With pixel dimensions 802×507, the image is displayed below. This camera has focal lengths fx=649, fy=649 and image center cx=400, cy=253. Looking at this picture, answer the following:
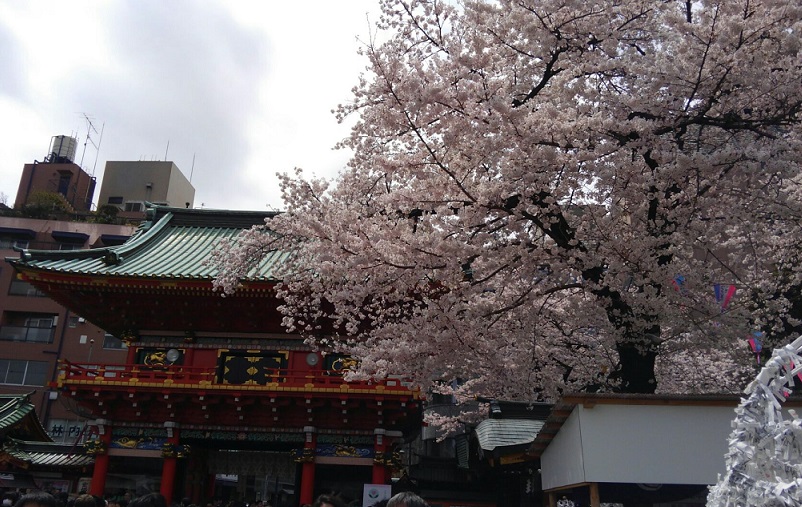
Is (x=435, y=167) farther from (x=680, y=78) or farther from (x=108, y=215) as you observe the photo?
(x=108, y=215)

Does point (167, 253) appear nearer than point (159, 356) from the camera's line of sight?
No

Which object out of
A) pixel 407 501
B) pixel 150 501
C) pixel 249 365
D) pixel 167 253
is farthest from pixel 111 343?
pixel 407 501

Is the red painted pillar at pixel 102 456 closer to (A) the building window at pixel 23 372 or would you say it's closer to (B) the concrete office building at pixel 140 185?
(A) the building window at pixel 23 372

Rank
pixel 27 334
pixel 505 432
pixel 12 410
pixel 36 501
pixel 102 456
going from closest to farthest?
1. pixel 36 501
2. pixel 505 432
3. pixel 102 456
4. pixel 12 410
5. pixel 27 334

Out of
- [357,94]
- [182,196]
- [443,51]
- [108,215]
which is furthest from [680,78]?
[182,196]

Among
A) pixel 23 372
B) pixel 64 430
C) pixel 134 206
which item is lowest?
pixel 64 430

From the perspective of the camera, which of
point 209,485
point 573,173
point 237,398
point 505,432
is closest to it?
point 573,173

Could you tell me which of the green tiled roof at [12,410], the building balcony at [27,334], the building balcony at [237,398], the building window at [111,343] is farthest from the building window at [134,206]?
the building balcony at [237,398]

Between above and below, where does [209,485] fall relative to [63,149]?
below

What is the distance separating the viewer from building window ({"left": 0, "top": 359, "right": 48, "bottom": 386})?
33.3m

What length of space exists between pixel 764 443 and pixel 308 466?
12614 millimetres

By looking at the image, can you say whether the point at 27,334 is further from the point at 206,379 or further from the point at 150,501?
the point at 150,501

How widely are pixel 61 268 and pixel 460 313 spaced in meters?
10.1

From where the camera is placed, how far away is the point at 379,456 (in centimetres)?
1517
